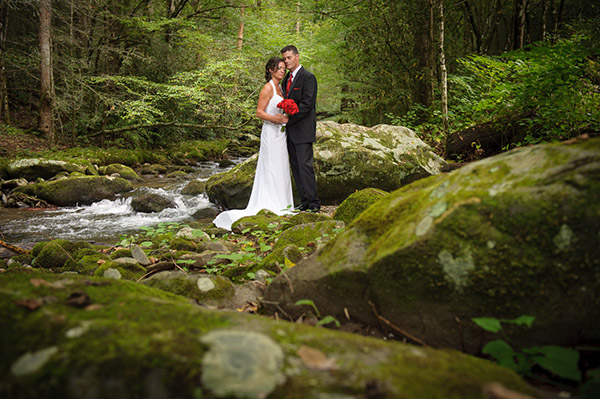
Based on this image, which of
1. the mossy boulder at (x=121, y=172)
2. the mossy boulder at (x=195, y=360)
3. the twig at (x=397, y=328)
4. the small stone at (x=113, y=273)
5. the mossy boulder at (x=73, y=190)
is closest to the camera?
the mossy boulder at (x=195, y=360)

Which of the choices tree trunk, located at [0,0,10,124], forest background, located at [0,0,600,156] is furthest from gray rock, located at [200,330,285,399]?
tree trunk, located at [0,0,10,124]

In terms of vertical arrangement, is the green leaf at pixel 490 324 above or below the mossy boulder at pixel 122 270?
above

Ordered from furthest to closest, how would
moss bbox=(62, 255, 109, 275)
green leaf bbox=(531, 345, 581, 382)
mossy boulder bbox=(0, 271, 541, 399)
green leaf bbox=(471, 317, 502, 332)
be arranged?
moss bbox=(62, 255, 109, 275), green leaf bbox=(471, 317, 502, 332), green leaf bbox=(531, 345, 581, 382), mossy boulder bbox=(0, 271, 541, 399)

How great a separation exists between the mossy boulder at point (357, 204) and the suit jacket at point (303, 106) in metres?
2.19

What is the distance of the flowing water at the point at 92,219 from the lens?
6340 millimetres

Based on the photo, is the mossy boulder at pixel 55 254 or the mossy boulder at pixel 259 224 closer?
the mossy boulder at pixel 55 254

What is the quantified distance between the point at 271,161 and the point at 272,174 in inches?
10.3

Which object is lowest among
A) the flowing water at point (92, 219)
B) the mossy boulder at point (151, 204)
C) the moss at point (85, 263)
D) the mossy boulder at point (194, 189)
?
the flowing water at point (92, 219)

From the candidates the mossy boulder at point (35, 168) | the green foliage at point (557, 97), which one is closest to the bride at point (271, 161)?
the green foliage at point (557, 97)

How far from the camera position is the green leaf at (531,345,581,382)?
116cm

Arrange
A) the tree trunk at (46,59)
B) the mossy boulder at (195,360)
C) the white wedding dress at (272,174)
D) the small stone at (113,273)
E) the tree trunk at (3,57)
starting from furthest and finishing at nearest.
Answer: the tree trunk at (3,57) → the tree trunk at (46,59) → the white wedding dress at (272,174) → the small stone at (113,273) → the mossy boulder at (195,360)

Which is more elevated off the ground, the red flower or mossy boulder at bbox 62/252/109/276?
the red flower

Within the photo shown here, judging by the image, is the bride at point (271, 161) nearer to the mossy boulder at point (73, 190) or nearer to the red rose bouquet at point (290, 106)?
the red rose bouquet at point (290, 106)

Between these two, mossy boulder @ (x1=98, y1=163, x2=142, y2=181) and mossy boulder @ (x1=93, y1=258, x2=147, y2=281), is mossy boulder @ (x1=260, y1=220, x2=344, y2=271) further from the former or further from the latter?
mossy boulder @ (x1=98, y1=163, x2=142, y2=181)
